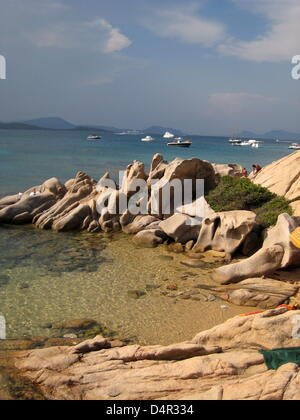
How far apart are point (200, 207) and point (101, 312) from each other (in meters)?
9.57

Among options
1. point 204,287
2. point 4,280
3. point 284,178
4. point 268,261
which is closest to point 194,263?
point 204,287

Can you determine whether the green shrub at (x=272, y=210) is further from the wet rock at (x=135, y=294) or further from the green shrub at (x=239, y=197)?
the wet rock at (x=135, y=294)

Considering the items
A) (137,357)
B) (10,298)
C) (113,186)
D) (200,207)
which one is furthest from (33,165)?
(137,357)

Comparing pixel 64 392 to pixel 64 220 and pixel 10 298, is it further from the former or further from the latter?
pixel 64 220

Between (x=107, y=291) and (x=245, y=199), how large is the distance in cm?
1064

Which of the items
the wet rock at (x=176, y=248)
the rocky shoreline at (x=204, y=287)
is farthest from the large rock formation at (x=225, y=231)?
the wet rock at (x=176, y=248)

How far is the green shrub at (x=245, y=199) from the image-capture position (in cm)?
1822

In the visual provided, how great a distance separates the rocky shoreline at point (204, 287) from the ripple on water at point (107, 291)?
1.10 m

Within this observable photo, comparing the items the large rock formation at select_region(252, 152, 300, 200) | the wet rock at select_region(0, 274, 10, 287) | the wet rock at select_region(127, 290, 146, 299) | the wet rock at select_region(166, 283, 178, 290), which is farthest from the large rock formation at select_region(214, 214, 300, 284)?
the wet rock at select_region(0, 274, 10, 287)

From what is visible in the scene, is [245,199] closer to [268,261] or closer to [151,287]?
[268,261]

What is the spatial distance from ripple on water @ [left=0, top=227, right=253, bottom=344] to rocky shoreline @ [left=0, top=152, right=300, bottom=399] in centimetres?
110

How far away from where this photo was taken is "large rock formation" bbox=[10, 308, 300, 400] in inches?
246

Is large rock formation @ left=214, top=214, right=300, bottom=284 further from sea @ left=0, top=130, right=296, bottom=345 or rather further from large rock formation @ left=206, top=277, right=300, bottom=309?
sea @ left=0, top=130, right=296, bottom=345

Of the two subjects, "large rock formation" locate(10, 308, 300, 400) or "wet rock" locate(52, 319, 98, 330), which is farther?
"wet rock" locate(52, 319, 98, 330)
